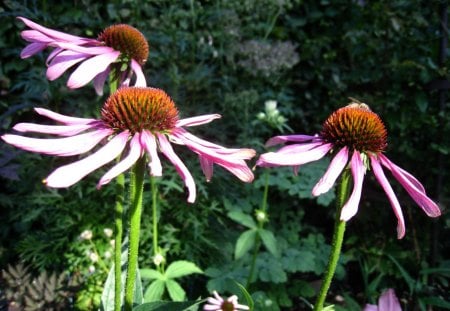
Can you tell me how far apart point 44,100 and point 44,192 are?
354 mm

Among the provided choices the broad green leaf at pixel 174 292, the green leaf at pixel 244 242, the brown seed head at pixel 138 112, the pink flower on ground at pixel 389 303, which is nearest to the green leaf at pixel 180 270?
the broad green leaf at pixel 174 292

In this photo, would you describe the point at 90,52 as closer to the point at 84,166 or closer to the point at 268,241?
the point at 84,166

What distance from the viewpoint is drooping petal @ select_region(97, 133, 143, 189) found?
1.78 ft

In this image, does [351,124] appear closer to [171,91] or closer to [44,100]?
[171,91]

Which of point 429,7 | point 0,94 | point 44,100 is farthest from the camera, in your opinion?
→ point 0,94

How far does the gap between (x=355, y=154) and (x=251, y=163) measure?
1.44 m

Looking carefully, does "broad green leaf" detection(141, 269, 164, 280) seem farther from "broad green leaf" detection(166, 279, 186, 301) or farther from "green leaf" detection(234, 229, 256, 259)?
"green leaf" detection(234, 229, 256, 259)

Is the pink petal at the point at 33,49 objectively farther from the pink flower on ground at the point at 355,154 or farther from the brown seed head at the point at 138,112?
the pink flower on ground at the point at 355,154

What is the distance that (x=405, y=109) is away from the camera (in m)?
1.82

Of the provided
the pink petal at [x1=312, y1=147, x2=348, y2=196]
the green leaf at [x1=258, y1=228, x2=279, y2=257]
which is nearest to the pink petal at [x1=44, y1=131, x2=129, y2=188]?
the pink petal at [x1=312, y1=147, x2=348, y2=196]

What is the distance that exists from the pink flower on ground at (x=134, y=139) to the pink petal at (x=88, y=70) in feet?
0.21

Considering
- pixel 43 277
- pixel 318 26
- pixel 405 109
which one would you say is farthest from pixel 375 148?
pixel 318 26

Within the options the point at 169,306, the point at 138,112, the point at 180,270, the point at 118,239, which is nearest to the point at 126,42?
the point at 138,112

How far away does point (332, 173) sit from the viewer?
0.66 metres
